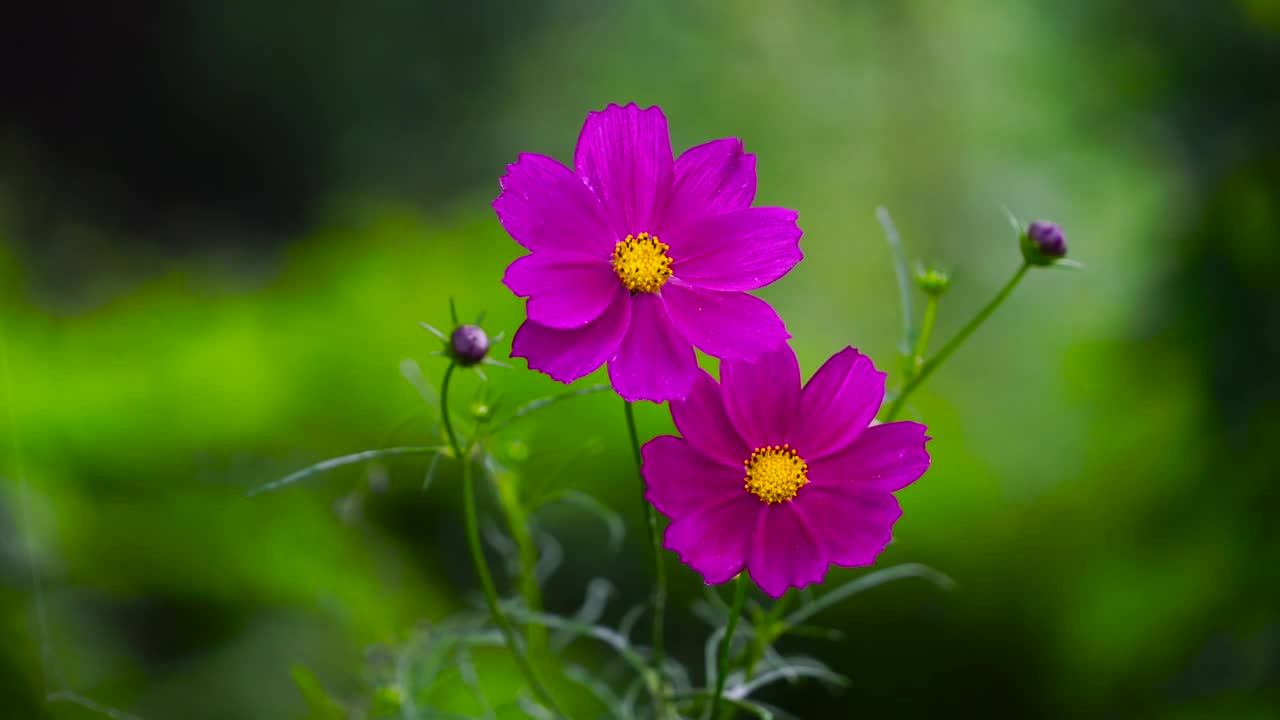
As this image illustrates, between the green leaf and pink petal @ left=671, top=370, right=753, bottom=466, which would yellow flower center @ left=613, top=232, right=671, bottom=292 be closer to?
pink petal @ left=671, top=370, right=753, bottom=466

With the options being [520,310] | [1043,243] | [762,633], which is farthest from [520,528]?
[520,310]

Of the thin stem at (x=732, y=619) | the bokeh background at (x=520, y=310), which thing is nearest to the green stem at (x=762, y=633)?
the thin stem at (x=732, y=619)

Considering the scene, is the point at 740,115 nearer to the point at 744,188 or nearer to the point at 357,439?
the point at 357,439

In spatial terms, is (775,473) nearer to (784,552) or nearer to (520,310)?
(784,552)

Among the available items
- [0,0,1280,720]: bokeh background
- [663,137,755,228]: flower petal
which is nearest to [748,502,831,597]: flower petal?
[663,137,755,228]: flower petal

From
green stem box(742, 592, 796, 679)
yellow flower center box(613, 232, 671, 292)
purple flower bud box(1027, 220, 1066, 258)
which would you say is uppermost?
yellow flower center box(613, 232, 671, 292)

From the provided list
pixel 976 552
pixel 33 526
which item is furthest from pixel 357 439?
pixel 976 552
